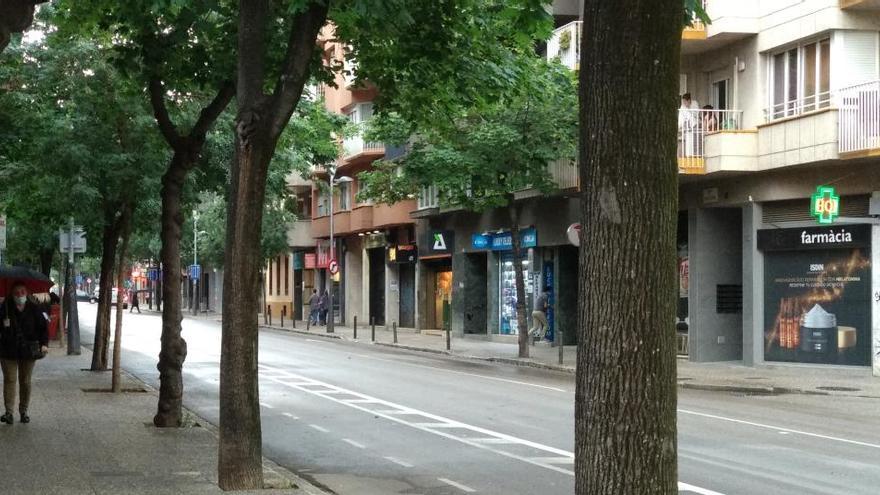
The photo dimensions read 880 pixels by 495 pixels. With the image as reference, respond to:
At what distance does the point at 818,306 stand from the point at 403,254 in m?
25.9

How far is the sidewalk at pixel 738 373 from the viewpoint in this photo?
2192 cm

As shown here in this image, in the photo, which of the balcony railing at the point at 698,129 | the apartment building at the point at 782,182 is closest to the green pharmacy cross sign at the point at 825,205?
the apartment building at the point at 782,182

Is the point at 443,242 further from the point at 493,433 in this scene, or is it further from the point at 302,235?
the point at 493,433

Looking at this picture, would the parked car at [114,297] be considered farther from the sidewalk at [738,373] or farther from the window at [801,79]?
the window at [801,79]

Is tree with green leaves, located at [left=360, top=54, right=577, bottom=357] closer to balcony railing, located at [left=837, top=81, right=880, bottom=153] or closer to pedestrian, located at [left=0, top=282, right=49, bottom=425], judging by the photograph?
balcony railing, located at [left=837, top=81, right=880, bottom=153]

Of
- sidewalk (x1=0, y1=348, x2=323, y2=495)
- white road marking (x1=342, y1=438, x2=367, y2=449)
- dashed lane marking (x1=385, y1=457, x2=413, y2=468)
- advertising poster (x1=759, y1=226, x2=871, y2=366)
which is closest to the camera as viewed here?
sidewalk (x1=0, y1=348, x2=323, y2=495)

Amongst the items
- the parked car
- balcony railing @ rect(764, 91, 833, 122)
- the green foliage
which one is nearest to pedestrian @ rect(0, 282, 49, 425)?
the parked car

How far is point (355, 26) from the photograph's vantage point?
12734 mm

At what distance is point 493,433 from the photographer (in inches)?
571

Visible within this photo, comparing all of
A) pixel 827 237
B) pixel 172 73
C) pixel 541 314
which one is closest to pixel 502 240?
pixel 541 314

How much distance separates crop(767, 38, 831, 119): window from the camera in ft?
82.0

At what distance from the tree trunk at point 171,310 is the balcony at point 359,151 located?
34161 mm

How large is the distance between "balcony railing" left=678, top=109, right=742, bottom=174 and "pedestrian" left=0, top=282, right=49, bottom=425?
16.9 metres

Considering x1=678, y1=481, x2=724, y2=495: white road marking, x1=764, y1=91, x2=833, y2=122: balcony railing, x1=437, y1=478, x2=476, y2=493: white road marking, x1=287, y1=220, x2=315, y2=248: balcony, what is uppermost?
x1=764, y1=91, x2=833, y2=122: balcony railing
